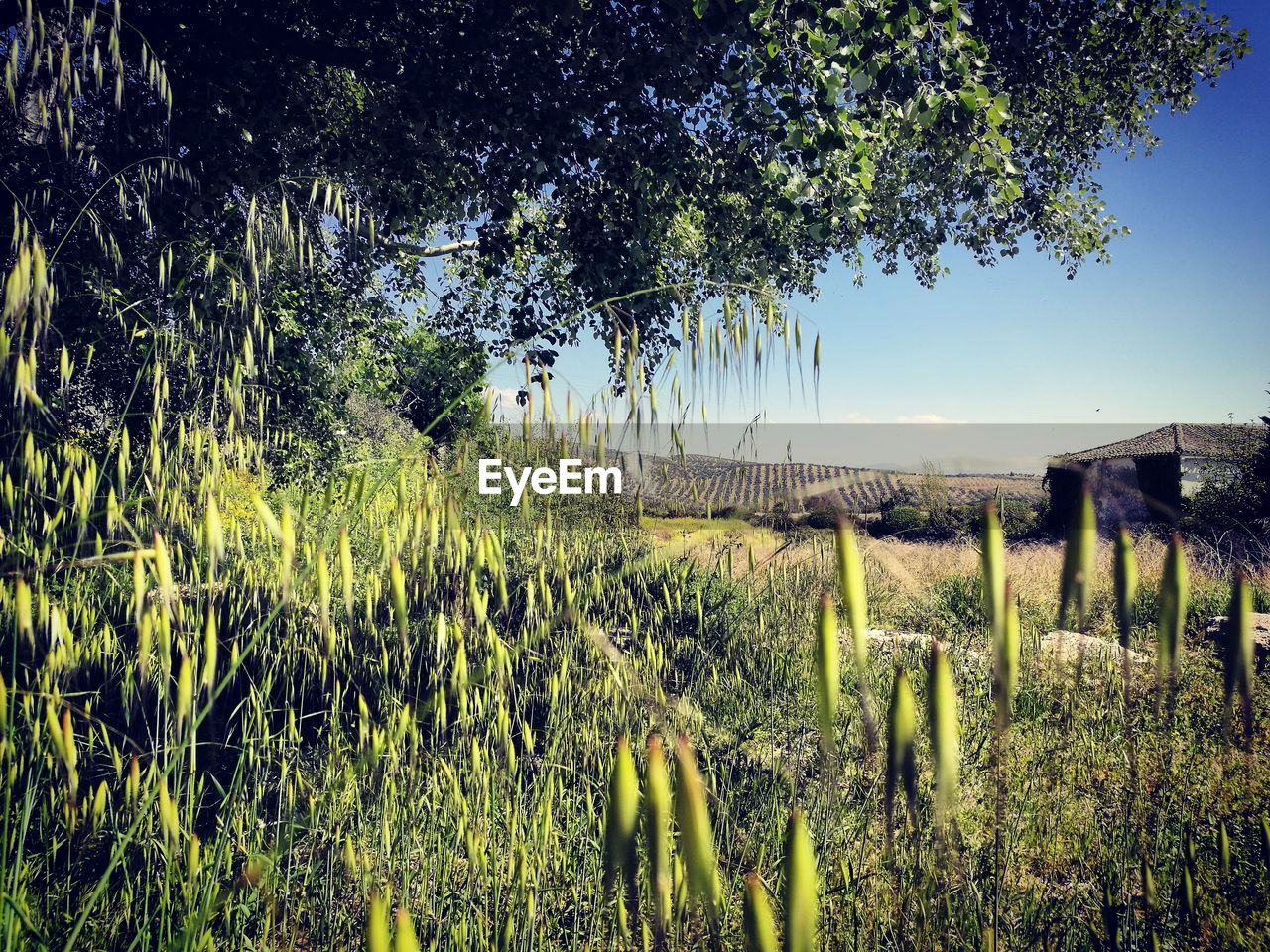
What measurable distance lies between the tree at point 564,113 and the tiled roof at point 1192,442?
318 cm

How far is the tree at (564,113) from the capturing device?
350 cm

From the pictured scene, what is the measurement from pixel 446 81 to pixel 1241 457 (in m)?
11.7

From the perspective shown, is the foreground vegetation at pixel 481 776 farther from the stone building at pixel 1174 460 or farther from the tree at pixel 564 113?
Answer: the stone building at pixel 1174 460

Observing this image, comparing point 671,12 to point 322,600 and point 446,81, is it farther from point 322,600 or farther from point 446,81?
point 322,600

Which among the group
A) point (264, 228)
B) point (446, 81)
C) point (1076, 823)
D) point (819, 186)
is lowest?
point (1076, 823)

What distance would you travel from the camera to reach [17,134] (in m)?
3.95

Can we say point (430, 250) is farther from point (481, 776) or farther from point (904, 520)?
point (904, 520)

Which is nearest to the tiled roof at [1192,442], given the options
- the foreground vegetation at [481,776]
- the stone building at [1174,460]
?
the stone building at [1174,460]

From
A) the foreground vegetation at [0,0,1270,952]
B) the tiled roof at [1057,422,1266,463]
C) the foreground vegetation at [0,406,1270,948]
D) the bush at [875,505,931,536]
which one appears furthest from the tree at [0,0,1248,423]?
the bush at [875,505,931,536]

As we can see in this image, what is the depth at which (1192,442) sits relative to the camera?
14.1 meters

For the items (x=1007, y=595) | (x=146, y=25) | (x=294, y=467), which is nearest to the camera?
(x=1007, y=595)

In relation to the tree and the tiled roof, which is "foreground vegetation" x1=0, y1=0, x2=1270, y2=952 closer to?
the tree

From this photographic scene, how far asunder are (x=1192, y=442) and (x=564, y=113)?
15.7 m

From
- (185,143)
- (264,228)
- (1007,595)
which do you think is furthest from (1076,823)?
(185,143)
